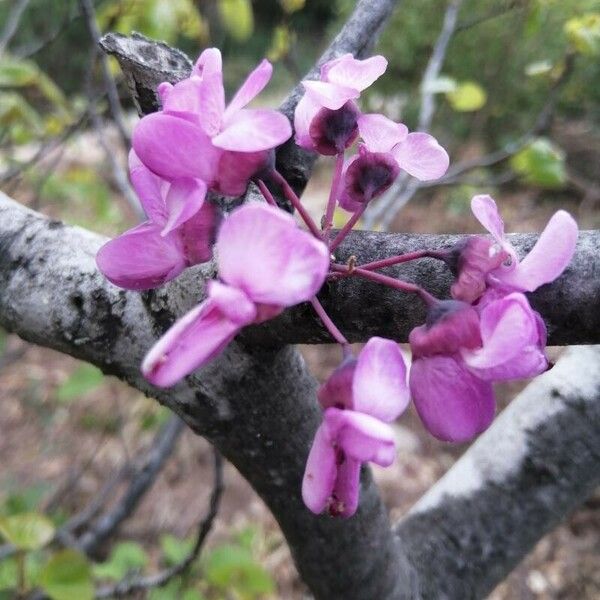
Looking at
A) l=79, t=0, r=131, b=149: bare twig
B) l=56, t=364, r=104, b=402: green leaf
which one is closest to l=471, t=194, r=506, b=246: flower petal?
l=79, t=0, r=131, b=149: bare twig

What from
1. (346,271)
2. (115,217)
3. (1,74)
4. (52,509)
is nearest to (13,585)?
(52,509)

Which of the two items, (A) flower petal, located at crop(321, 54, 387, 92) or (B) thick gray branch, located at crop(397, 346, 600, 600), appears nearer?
(A) flower petal, located at crop(321, 54, 387, 92)

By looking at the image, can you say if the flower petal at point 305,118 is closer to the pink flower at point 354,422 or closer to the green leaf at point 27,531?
the pink flower at point 354,422

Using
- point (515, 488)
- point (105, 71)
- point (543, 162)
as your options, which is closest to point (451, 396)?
point (515, 488)

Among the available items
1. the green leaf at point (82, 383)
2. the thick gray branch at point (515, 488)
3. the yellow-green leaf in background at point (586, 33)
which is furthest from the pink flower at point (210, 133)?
the green leaf at point (82, 383)

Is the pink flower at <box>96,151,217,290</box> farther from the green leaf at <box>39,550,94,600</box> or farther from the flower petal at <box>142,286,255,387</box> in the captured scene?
the green leaf at <box>39,550,94,600</box>
